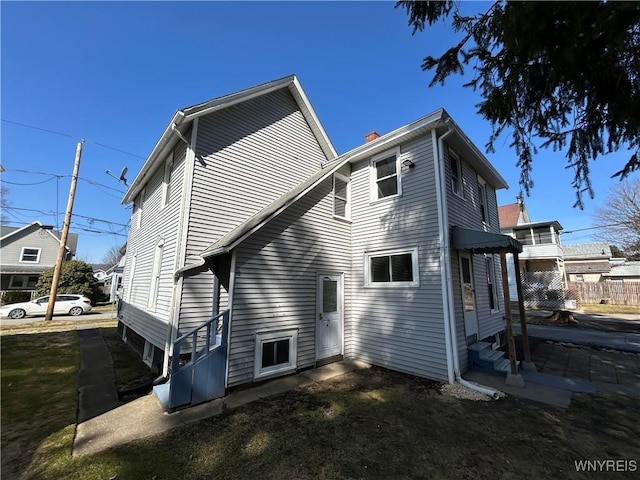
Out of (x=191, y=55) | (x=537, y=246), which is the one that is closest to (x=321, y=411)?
(x=191, y=55)

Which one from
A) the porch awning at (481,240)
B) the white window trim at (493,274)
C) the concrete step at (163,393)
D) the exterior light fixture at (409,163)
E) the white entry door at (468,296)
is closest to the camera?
the concrete step at (163,393)

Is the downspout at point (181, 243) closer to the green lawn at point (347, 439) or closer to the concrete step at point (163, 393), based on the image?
the concrete step at point (163, 393)

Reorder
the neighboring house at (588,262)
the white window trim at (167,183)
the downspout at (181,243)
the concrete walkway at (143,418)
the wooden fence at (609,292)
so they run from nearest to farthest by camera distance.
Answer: the concrete walkway at (143,418) → the downspout at (181,243) → the white window trim at (167,183) → the wooden fence at (609,292) → the neighboring house at (588,262)

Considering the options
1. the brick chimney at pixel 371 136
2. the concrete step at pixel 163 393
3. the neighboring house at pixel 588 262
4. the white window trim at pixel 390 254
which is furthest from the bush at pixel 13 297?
the neighboring house at pixel 588 262

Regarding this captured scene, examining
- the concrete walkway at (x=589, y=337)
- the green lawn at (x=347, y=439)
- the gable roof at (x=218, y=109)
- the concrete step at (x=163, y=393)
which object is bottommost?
the green lawn at (x=347, y=439)

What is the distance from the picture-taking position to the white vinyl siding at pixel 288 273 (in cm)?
597

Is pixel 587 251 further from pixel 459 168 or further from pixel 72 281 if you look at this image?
pixel 72 281

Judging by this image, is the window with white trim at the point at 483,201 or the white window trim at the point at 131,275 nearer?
the window with white trim at the point at 483,201

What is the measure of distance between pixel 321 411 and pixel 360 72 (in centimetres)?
989

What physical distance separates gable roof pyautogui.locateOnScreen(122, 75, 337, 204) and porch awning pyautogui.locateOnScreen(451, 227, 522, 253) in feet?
17.5

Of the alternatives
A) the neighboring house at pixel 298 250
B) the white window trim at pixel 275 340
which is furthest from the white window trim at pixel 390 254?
the white window trim at pixel 275 340

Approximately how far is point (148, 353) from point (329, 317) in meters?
5.20

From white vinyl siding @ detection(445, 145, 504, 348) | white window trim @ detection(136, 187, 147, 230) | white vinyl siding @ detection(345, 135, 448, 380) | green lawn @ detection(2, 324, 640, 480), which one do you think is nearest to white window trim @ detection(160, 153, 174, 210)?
white window trim @ detection(136, 187, 147, 230)

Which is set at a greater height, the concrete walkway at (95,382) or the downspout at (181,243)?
the downspout at (181,243)
